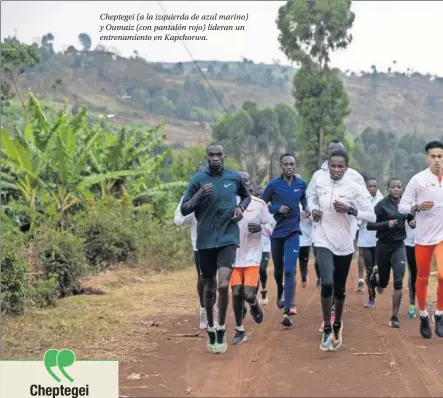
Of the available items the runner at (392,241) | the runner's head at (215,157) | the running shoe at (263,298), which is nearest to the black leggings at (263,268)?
the running shoe at (263,298)

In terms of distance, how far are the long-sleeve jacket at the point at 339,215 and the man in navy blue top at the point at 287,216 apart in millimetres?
1716

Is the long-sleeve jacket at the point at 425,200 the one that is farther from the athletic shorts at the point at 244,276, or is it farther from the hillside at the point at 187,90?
the hillside at the point at 187,90

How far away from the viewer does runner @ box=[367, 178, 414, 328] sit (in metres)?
9.88

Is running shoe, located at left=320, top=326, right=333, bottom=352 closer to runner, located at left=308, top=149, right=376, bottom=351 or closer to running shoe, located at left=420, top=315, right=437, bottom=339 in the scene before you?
runner, located at left=308, top=149, right=376, bottom=351

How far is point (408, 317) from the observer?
35.2 feet

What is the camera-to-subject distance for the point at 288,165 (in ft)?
33.0

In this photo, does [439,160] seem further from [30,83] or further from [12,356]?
[30,83]

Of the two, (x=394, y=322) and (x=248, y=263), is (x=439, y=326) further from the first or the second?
(x=248, y=263)

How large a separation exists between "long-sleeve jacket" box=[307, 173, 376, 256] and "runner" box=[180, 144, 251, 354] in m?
0.90

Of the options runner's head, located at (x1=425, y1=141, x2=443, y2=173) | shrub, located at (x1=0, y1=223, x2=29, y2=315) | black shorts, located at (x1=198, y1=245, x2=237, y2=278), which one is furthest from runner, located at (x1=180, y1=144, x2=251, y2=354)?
shrub, located at (x1=0, y1=223, x2=29, y2=315)

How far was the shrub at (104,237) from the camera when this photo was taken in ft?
54.9

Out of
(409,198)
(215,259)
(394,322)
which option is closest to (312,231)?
(409,198)

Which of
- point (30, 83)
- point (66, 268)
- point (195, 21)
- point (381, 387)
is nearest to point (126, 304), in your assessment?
point (66, 268)

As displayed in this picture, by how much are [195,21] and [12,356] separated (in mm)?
4093
